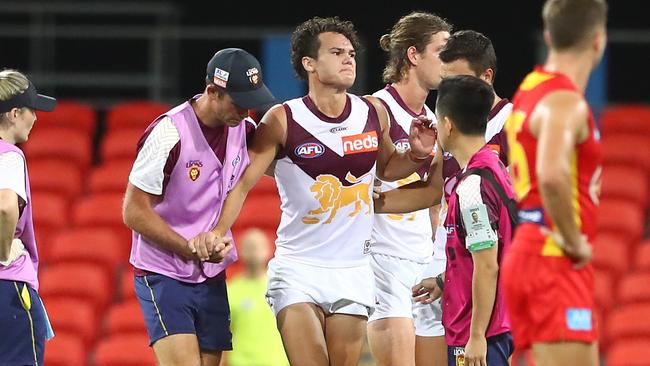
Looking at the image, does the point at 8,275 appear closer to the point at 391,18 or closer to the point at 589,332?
the point at 589,332

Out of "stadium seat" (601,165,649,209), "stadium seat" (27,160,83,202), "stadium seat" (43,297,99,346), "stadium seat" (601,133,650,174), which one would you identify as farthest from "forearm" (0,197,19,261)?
"stadium seat" (601,133,650,174)

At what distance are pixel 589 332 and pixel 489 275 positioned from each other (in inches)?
29.3

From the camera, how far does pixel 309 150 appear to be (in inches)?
223

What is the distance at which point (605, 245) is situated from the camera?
10008mm

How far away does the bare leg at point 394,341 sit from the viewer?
6199 millimetres

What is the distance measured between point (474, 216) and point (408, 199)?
111 cm

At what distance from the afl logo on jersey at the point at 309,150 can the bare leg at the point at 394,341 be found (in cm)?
103

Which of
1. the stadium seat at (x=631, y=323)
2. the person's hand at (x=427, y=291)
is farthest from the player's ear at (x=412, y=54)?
the stadium seat at (x=631, y=323)

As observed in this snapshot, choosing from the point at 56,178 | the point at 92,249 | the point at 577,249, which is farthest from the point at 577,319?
the point at 56,178

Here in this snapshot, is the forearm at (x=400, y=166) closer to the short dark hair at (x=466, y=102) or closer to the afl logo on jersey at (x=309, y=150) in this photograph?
the afl logo on jersey at (x=309, y=150)

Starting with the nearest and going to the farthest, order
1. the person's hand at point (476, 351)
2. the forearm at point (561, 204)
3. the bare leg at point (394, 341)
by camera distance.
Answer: the forearm at point (561, 204)
the person's hand at point (476, 351)
the bare leg at point (394, 341)

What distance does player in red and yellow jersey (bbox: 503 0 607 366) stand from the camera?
4.11 m

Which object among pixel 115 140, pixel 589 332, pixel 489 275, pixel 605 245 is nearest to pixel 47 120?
pixel 115 140

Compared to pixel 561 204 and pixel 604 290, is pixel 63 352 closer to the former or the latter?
pixel 604 290
